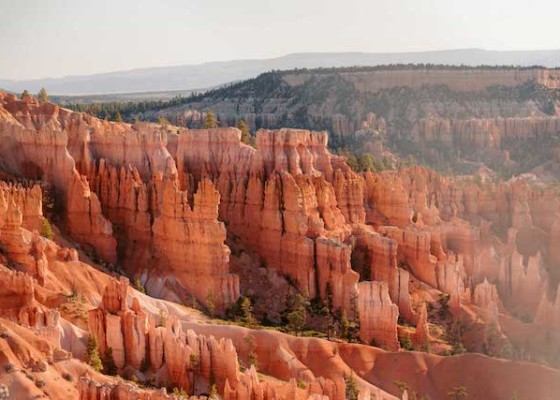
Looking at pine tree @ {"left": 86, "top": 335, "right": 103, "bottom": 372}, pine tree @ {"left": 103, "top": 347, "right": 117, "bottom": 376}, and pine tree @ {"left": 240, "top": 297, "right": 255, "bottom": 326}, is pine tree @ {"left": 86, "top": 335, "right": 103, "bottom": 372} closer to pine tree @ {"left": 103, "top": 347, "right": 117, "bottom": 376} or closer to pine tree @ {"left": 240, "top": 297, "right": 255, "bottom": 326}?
pine tree @ {"left": 103, "top": 347, "right": 117, "bottom": 376}

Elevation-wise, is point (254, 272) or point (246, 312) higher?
point (254, 272)

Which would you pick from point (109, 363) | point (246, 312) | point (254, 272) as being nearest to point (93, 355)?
point (109, 363)

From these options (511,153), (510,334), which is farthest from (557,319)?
(511,153)

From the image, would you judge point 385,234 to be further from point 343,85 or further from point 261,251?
point 343,85

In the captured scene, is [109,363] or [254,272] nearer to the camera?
[109,363]

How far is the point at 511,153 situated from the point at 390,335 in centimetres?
6658

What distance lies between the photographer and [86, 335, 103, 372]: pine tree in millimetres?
30844

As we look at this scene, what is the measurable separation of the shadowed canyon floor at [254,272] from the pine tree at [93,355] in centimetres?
8

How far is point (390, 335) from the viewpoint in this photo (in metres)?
44.0

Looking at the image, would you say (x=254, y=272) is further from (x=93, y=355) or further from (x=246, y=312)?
(x=93, y=355)

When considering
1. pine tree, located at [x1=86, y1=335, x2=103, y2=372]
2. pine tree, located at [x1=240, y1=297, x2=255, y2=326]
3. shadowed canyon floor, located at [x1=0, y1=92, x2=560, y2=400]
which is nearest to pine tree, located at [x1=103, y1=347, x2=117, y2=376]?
shadowed canyon floor, located at [x1=0, y1=92, x2=560, y2=400]

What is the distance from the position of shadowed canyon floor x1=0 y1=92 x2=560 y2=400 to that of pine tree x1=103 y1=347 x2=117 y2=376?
3.8 inches

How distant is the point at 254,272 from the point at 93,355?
20.1 m

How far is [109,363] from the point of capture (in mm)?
32844
